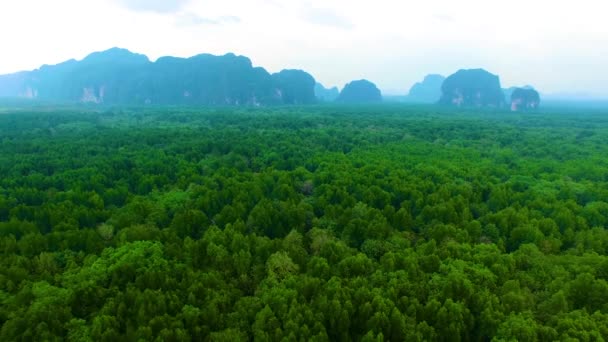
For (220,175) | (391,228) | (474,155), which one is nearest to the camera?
(391,228)

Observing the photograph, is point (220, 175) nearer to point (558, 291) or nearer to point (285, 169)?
point (285, 169)

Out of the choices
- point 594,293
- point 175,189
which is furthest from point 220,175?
point 594,293

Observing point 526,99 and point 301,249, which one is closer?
point 301,249

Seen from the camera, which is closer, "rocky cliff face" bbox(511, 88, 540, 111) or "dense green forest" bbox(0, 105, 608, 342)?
"dense green forest" bbox(0, 105, 608, 342)

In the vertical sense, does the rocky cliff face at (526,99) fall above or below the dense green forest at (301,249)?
above

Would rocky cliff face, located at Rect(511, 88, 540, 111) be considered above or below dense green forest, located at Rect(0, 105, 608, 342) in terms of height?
above

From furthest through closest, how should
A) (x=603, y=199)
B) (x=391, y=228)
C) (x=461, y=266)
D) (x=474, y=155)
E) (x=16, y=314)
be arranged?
(x=474, y=155), (x=603, y=199), (x=391, y=228), (x=461, y=266), (x=16, y=314)

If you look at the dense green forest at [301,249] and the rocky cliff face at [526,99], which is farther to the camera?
the rocky cliff face at [526,99]

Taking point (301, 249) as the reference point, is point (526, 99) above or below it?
above
